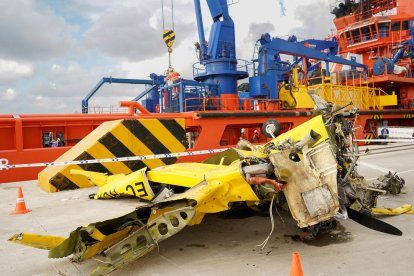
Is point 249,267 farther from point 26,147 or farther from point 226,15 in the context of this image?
point 226,15

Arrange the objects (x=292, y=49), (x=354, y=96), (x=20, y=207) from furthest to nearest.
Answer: (x=354, y=96)
(x=292, y=49)
(x=20, y=207)

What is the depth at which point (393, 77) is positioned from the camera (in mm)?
16969

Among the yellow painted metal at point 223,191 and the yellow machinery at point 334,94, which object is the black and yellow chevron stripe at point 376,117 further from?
the yellow painted metal at point 223,191

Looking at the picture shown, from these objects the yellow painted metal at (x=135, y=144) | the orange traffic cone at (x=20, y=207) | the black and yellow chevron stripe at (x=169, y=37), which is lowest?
the orange traffic cone at (x=20, y=207)

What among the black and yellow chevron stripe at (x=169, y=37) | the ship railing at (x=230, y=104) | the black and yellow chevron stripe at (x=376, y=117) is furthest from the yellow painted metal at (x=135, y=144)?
the black and yellow chevron stripe at (x=376, y=117)

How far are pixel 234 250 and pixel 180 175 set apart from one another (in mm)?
1058

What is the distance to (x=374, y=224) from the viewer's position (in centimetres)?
368

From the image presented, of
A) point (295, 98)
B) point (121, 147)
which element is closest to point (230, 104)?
point (295, 98)

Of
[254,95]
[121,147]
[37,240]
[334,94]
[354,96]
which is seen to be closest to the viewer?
[37,240]

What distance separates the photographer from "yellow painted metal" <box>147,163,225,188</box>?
3.91 metres

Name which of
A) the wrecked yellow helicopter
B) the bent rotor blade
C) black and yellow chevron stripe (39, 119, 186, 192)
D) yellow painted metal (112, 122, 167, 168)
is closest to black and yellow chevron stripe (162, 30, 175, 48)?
black and yellow chevron stripe (39, 119, 186, 192)

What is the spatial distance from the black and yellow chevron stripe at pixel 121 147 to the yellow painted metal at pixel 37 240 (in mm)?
3735

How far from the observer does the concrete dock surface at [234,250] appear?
2.98m

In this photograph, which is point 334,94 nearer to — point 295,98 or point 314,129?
point 295,98
